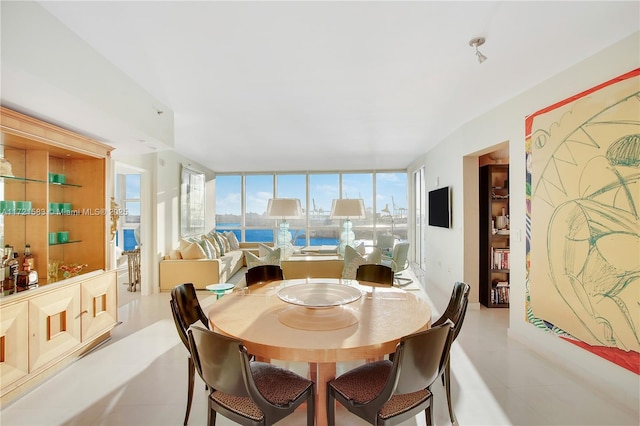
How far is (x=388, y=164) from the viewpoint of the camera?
7688 mm

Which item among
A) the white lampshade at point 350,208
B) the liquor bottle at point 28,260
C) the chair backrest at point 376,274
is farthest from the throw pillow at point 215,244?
the chair backrest at point 376,274

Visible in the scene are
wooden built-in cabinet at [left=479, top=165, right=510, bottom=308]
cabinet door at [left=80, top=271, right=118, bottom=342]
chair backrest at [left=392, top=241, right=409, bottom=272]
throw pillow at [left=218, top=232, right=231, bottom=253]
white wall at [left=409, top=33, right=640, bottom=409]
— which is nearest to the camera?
white wall at [left=409, top=33, right=640, bottom=409]

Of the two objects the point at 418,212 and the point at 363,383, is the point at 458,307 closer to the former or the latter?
the point at 363,383

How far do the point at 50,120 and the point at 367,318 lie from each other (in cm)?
301

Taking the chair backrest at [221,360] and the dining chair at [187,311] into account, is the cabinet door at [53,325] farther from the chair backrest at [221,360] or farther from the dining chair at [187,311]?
the chair backrest at [221,360]

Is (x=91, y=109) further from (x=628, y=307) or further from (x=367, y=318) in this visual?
(x=628, y=307)

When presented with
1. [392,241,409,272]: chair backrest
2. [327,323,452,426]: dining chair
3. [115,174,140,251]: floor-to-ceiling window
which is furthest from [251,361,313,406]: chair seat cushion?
[115,174,140,251]: floor-to-ceiling window

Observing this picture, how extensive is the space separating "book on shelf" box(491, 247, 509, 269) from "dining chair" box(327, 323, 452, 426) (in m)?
3.19

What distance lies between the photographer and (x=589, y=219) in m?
2.27

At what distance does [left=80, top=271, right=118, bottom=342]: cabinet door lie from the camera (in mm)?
Answer: 2814

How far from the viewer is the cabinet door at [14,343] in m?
2.06

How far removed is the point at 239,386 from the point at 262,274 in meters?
1.61

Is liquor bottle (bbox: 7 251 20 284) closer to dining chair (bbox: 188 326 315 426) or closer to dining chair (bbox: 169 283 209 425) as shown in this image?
dining chair (bbox: 169 283 209 425)

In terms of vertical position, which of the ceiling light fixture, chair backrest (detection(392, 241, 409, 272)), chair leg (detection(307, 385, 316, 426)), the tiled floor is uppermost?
the ceiling light fixture
